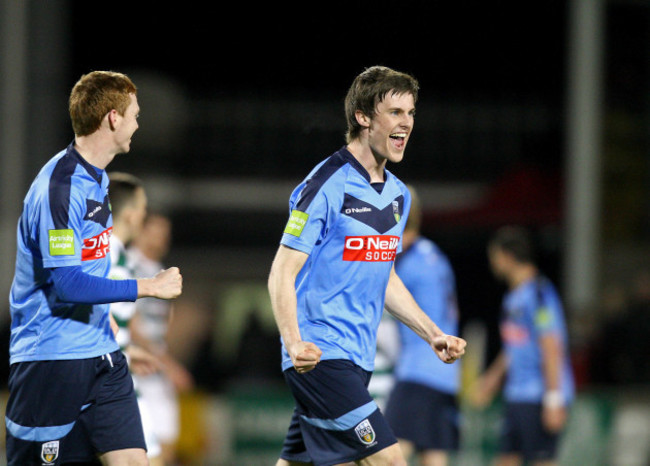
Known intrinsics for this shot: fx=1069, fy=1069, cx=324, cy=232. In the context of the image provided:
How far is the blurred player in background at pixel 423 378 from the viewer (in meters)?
7.29

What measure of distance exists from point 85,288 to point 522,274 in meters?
4.65

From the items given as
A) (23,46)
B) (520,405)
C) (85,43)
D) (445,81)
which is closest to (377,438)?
(520,405)

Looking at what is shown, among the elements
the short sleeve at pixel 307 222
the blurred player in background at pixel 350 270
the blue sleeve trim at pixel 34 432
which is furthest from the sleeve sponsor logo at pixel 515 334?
the blue sleeve trim at pixel 34 432

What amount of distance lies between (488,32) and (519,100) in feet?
5.74

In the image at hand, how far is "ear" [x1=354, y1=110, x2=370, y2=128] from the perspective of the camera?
472cm

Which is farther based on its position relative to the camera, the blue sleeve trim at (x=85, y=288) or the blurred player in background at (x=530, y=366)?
the blurred player in background at (x=530, y=366)

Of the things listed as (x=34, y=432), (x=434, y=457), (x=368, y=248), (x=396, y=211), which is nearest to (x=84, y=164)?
(x=34, y=432)

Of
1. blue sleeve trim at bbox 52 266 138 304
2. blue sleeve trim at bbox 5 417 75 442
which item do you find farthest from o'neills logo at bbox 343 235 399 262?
blue sleeve trim at bbox 5 417 75 442

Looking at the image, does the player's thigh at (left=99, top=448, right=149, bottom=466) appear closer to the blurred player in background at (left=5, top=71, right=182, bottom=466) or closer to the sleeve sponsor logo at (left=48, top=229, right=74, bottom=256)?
the blurred player in background at (left=5, top=71, right=182, bottom=466)

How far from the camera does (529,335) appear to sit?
8.15 metres

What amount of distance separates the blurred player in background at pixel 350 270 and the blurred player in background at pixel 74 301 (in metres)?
0.63

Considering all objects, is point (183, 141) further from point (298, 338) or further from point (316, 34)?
point (298, 338)

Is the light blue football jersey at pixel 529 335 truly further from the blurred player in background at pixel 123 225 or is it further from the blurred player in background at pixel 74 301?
the blurred player in background at pixel 74 301

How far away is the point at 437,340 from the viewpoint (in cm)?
473
